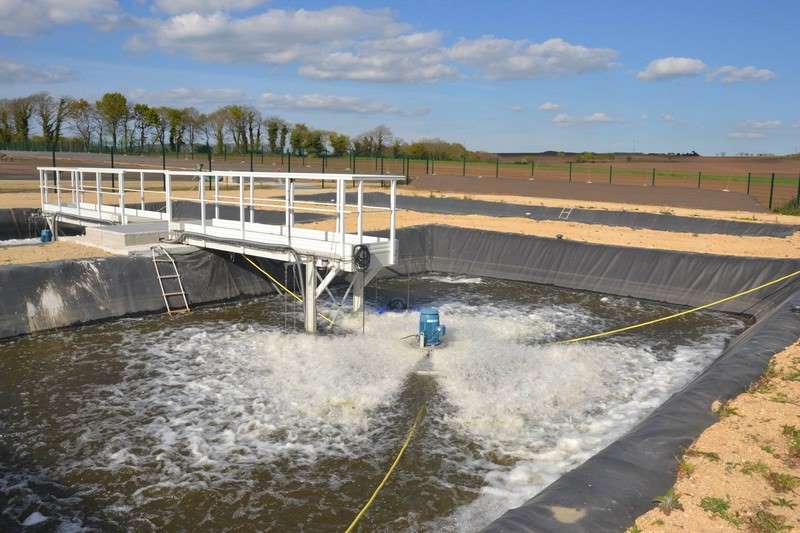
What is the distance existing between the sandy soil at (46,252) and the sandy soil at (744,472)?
13.5 metres

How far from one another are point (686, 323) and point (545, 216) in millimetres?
13331

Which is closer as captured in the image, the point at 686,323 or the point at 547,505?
the point at 547,505

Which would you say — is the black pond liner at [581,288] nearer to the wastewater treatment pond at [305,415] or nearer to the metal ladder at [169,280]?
the metal ladder at [169,280]

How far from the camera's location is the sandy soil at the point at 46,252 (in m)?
14.4

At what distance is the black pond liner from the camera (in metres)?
5.27

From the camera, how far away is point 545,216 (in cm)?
2717

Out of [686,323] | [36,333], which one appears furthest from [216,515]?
[686,323]

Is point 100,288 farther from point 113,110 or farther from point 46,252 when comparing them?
point 113,110

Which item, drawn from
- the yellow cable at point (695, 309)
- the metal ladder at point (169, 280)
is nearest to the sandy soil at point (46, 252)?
the metal ladder at point (169, 280)

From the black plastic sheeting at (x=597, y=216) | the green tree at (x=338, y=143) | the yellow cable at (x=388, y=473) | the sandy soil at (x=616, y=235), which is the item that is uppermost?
the green tree at (x=338, y=143)

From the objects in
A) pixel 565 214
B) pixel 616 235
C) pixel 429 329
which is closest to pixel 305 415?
pixel 429 329

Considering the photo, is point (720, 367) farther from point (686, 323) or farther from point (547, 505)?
point (686, 323)

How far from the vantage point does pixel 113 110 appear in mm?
62312

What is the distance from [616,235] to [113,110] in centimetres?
5657
